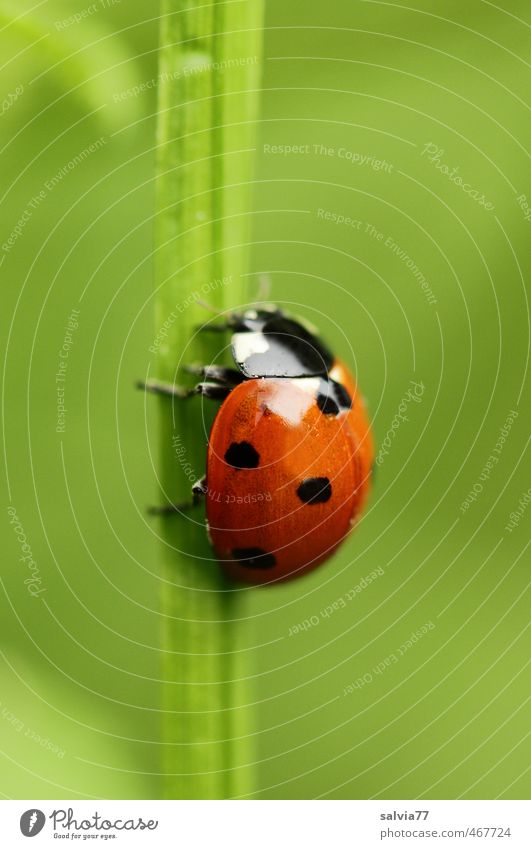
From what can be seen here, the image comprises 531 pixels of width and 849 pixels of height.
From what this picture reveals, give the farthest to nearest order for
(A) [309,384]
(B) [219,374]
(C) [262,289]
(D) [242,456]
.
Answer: (C) [262,289] < (A) [309,384] < (D) [242,456] < (B) [219,374]

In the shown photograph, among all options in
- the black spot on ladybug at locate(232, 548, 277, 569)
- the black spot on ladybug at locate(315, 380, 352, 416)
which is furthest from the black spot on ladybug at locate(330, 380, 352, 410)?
the black spot on ladybug at locate(232, 548, 277, 569)

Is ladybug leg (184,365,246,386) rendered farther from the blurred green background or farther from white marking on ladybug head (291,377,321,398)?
the blurred green background

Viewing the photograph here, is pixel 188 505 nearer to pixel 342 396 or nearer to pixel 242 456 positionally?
pixel 242 456

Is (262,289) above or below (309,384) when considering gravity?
above

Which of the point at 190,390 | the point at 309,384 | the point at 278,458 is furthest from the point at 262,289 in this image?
the point at 190,390

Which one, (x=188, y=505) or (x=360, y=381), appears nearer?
(x=188, y=505)

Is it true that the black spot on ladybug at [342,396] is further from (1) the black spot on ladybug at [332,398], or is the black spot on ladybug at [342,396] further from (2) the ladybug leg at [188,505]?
(2) the ladybug leg at [188,505]
